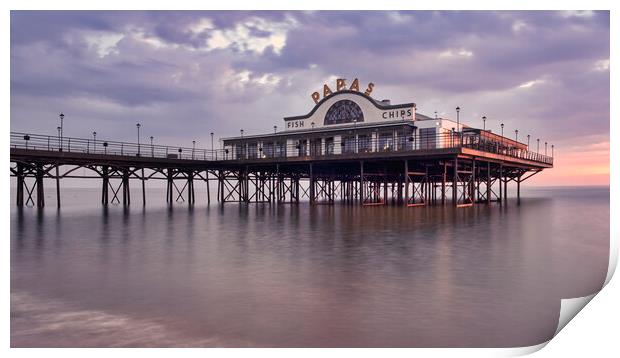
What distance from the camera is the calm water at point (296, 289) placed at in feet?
23.8

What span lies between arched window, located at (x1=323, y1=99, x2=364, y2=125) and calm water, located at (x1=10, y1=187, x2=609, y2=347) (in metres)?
32.2

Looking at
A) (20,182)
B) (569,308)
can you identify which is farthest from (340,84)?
(569,308)

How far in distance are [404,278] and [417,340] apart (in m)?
3.89

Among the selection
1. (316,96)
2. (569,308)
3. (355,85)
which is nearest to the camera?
(569,308)

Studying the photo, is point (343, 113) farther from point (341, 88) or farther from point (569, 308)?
point (569, 308)

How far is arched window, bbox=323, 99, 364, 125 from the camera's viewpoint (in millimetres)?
49594

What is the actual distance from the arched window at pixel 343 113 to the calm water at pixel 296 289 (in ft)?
106

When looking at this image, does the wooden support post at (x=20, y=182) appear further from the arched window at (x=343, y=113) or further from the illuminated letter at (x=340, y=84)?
the illuminated letter at (x=340, y=84)

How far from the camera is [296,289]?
9711mm

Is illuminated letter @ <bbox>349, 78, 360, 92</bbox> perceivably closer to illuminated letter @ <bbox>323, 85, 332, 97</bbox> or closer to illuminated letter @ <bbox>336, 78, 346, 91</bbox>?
illuminated letter @ <bbox>336, 78, 346, 91</bbox>

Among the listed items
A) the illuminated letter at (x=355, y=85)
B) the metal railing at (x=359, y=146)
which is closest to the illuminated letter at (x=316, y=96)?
the illuminated letter at (x=355, y=85)

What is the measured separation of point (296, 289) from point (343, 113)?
139 ft

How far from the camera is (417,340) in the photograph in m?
7.04

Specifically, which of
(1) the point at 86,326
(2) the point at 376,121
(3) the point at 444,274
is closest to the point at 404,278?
(3) the point at 444,274
